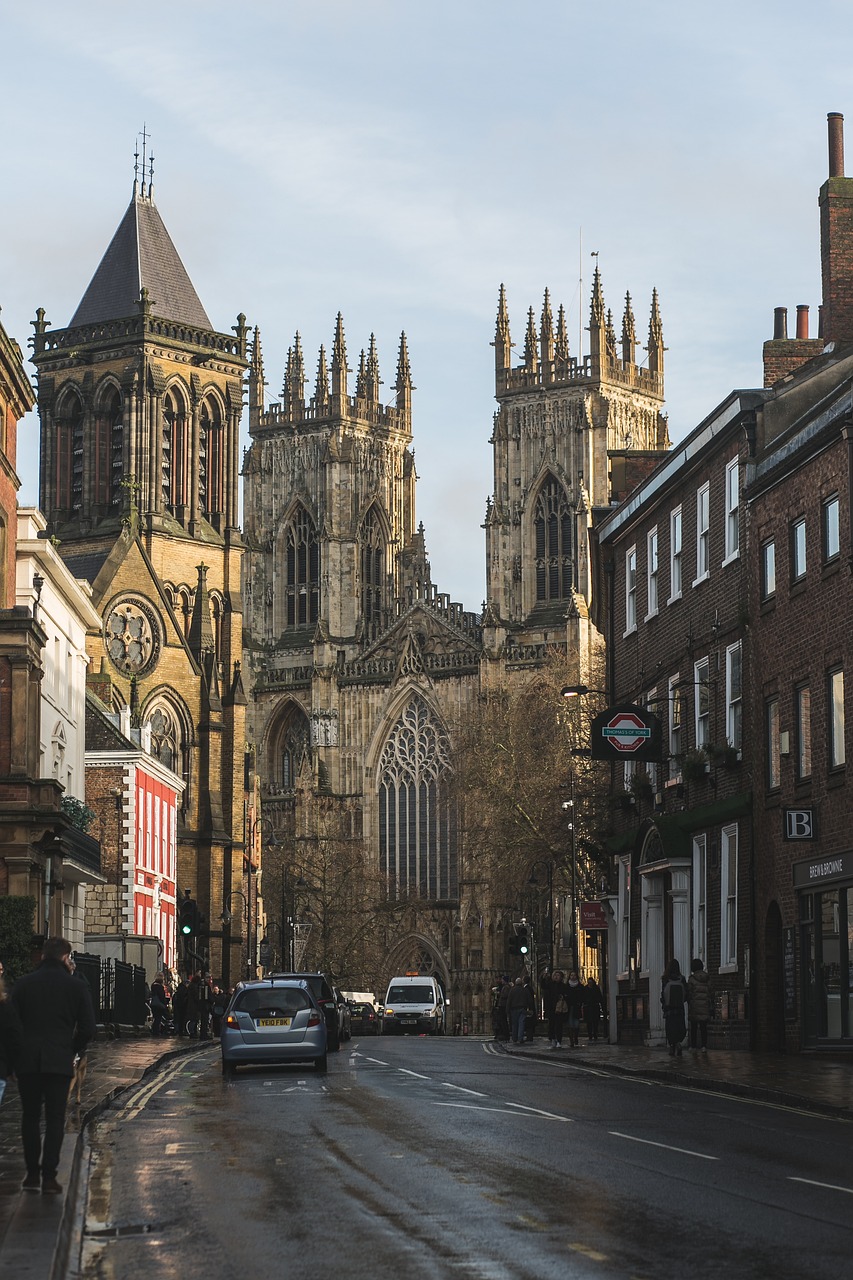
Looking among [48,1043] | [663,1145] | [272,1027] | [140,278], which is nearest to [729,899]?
[272,1027]

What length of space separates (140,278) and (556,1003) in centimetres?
5819

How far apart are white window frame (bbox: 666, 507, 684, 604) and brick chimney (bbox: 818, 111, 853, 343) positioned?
14.3 feet

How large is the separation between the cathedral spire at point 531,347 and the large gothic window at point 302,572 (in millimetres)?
15384

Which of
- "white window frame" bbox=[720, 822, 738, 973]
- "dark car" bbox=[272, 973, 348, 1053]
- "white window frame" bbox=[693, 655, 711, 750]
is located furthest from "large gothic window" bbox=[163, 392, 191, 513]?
"white window frame" bbox=[720, 822, 738, 973]

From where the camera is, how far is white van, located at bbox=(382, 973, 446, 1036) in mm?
68562

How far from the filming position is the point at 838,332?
1564 inches

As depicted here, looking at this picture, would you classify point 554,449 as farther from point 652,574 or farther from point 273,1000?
point 273,1000

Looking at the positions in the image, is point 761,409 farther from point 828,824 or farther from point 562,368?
point 562,368

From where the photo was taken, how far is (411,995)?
6981 cm

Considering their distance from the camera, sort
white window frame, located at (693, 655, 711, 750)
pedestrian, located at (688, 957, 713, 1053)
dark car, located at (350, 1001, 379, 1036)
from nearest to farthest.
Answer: pedestrian, located at (688, 957, 713, 1053)
white window frame, located at (693, 655, 711, 750)
dark car, located at (350, 1001, 379, 1036)

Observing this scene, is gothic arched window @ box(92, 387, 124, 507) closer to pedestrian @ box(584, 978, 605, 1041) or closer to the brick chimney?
pedestrian @ box(584, 978, 605, 1041)

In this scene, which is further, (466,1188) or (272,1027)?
(272,1027)

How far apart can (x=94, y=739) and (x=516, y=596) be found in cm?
5412

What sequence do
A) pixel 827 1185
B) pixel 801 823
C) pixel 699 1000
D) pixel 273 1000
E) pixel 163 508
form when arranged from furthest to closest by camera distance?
pixel 163 508
pixel 699 1000
pixel 801 823
pixel 273 1000
pixel 827 1185
